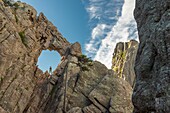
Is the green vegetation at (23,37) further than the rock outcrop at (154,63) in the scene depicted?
Yes

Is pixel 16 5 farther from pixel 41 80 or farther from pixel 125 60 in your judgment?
pixel 125 60

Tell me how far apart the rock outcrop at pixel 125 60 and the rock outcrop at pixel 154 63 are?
40049mm

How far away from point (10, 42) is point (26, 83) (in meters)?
9.76

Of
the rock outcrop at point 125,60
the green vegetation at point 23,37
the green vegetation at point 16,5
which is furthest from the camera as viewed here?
the rock outcrop at point 125,60

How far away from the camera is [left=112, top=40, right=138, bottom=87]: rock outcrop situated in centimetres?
5462

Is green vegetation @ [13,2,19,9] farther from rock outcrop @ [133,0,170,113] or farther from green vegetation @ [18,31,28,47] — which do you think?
rock outcrop @ [133,0,170,113]

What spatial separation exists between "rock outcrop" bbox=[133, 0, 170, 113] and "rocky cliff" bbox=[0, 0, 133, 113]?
2370 centimetres

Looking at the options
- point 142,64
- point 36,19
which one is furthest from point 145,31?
point 36,19

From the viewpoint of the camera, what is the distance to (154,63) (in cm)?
1188

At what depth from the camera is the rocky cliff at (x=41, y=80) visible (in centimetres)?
3629

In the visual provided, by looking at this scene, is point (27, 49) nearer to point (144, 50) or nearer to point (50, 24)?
point (50, 24)

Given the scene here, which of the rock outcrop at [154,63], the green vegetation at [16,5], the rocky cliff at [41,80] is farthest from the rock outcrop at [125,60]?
the rock outcrop at [154,63]

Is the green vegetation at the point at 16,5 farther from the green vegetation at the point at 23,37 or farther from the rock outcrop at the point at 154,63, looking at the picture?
the rock outcrop at the point at 154,63

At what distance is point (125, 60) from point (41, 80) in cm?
2829
